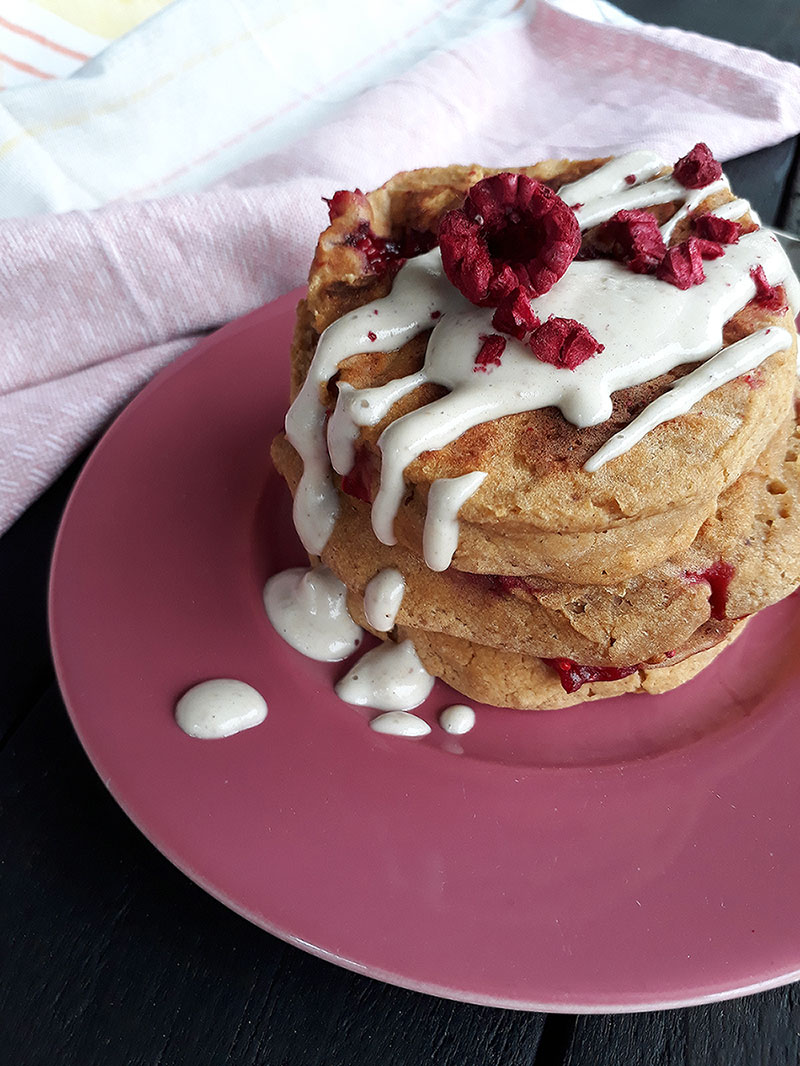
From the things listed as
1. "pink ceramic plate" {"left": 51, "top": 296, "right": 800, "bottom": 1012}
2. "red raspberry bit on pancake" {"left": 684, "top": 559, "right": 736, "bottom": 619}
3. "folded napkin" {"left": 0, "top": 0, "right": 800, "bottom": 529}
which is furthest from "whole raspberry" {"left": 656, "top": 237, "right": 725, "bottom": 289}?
"folded napkin" {"left": 0, "top": 0, "right": 800, "bottom": 529}

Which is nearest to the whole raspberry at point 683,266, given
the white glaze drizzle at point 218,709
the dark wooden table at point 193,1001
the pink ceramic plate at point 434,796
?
the pink ceramic plate at point 434,796

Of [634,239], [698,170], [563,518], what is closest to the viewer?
[563,518]

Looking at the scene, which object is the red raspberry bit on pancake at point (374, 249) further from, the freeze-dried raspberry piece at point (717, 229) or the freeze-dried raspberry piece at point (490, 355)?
the freeze-dried raspberry piece at point (717, 229)

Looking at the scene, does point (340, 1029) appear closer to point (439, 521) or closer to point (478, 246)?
point (439, 521)

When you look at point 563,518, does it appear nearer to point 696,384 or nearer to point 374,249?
point 696,384

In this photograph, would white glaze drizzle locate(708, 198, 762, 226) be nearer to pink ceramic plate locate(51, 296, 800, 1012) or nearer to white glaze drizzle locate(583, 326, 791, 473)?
white glaze drizzle locate(583, 326, 791, 473)

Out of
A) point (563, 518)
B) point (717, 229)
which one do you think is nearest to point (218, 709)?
point (563, 518)
